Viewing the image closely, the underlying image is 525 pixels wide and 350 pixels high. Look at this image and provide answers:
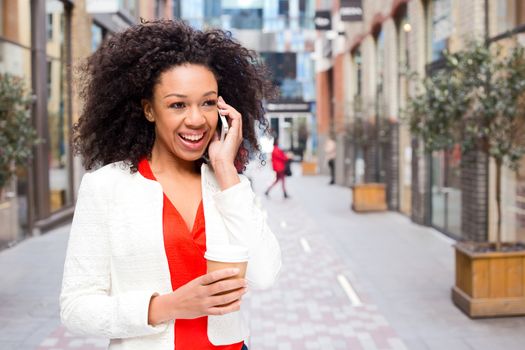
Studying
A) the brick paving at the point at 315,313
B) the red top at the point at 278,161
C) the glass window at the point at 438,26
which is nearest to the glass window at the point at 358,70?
the red top at the point at 278,161

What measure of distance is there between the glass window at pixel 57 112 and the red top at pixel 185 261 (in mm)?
11598

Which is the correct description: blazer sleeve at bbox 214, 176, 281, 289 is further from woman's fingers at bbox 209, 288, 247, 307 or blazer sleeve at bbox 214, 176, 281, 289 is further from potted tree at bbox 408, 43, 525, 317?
potted tree at bbox 408, 43, 525, 317

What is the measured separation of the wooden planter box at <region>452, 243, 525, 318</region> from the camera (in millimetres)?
6410

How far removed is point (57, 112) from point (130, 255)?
12590mm

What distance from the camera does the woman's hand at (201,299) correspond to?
1.68 metres

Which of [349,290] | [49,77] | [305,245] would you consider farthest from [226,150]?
[49,77]

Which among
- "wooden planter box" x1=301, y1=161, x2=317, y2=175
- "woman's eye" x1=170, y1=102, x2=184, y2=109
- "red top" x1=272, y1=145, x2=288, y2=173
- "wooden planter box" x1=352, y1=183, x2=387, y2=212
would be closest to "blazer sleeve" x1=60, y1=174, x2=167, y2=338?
"woman's eye" x1=170, y1=102, x2=184, y2=109

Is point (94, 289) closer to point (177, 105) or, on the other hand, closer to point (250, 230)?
point (250, 230)

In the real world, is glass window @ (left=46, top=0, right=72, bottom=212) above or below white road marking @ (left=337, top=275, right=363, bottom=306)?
above

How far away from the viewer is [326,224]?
1380 centimetres

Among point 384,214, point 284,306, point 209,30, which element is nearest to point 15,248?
point 284,306

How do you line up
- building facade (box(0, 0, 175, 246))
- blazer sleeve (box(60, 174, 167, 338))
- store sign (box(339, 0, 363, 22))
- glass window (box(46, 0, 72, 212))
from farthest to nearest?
store sign (box(339, 0, 363, 22)) → glass window (box(46, 0, 72, 212)) → building facade (box(0, 0, 175, 246)) → blazer sleeve (box(60, 174, 167, 338))

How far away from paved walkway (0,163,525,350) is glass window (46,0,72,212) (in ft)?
5.42

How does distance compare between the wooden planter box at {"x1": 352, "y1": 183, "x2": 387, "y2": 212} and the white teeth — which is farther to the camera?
Result: the wooden planter box at {"x1": 352, "y1": 183, "x2": 387, "y2": 212}
